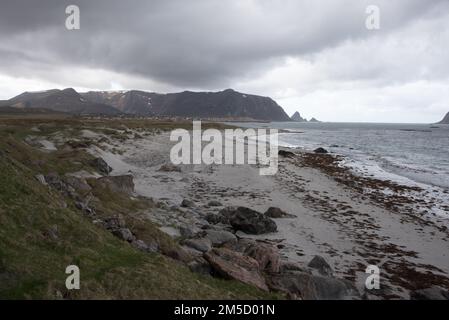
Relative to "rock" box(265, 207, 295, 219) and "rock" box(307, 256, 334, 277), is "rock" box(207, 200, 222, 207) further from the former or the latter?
"rock" box(307, 256, 334, 277)

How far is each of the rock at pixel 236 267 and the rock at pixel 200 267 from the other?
0.13 m

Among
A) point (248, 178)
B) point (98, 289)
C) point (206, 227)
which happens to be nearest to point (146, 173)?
point (248, 178)

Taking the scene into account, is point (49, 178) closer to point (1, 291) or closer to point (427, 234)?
point (1, 291)

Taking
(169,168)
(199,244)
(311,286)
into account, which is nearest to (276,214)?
(199,244)

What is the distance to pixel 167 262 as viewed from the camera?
9.16 m

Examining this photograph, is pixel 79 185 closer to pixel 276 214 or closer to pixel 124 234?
pixel 124 234

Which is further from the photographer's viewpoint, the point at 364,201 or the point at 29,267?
the point at 364,201

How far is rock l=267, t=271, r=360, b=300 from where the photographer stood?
10.0 m

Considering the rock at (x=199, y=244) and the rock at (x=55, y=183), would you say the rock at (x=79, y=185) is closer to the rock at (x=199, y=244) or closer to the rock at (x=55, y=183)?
the rock at (x=55, y=183)

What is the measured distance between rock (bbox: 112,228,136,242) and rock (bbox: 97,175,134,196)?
261 inches

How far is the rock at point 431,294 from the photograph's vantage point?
35.7 feet

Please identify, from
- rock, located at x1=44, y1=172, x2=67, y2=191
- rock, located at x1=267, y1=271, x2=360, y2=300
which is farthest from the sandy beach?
rock, located at x1=44, y1=172, x2=67, y2=191

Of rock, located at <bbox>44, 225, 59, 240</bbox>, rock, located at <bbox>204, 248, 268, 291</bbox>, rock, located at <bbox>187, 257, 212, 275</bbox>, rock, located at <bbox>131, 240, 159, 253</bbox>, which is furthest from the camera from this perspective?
rock, located at <bbox>131, 240, 159, 253</bbox>
